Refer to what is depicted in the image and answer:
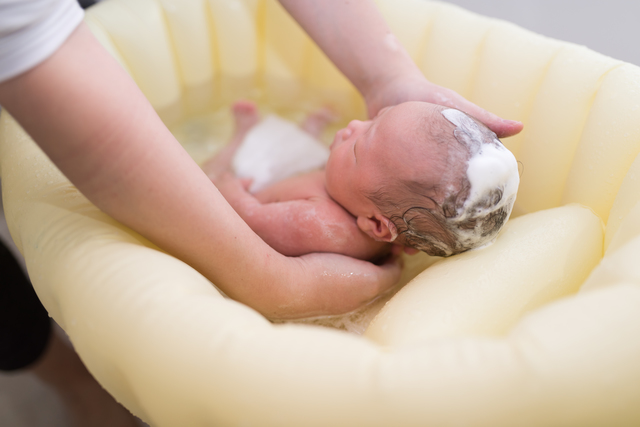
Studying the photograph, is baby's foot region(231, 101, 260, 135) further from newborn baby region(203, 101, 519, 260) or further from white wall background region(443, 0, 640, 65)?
white wall background region(443, 0, 640, 65)

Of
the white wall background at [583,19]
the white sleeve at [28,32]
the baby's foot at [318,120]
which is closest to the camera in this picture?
the white sleeve at [28,32]

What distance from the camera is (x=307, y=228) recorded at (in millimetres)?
887

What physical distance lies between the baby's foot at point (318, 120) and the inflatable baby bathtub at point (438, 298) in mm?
316

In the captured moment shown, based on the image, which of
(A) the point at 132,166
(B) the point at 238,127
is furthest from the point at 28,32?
(B) the point at 238,127

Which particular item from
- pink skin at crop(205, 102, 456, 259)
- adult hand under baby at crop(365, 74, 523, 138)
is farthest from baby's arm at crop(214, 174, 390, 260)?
adult hand under baby at crop(365, 74, 523, 138)

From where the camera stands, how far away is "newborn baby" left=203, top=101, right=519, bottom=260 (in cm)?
71

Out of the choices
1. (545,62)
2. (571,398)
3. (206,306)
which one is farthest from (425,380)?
(545,62)

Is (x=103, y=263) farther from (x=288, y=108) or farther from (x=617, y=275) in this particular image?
(x=288, y=108)

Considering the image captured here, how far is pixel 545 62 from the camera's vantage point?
93 cm

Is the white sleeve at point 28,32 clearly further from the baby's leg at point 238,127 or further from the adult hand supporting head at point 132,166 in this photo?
the baby's leg at point 238,127

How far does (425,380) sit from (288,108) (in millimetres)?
1084

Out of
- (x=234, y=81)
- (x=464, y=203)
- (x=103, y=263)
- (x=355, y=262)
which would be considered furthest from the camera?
(x=234, y=81)

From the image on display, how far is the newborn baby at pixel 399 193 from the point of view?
2.35ft

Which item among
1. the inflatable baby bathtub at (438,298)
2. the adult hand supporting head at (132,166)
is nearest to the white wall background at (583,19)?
the inflatable baby bathtub at (438,298)
